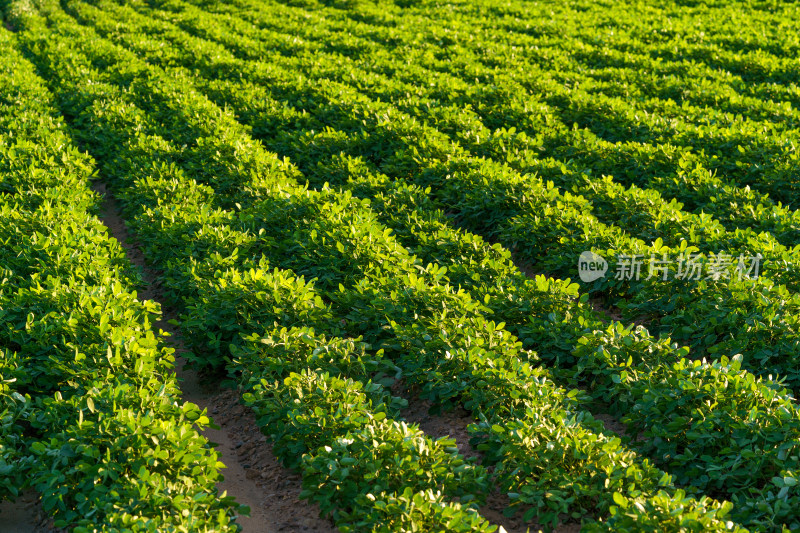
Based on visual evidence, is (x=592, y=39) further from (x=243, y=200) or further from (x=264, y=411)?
(x=264, y=411)

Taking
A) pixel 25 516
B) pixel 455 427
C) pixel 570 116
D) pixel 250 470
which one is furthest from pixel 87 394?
pixel 570 116

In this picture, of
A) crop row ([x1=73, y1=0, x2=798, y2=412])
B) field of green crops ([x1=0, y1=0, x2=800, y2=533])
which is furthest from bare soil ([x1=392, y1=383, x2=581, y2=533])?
crop row ([x1=73, y1=0, x2=798, y2=412])

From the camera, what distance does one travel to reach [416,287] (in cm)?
646

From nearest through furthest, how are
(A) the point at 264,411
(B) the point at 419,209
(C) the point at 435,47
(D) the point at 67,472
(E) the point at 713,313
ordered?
(D) the point at 67,472, (A) the point at 264,411, (E) the point at 713,313, (B) the point at 419,209, (C) the point at 435,47

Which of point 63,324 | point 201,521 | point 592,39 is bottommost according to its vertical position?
point 201,521

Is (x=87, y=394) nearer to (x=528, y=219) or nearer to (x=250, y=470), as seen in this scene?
(x=250, y=470)

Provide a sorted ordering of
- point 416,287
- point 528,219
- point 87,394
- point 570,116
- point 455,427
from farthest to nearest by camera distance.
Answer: point 570,116 < point 528,219 < point 416,287 < point 455,427 < point 87,394

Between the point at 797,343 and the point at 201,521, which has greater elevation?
Answer: the point at 797,343

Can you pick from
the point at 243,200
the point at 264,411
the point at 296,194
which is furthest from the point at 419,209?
the point at 264,411

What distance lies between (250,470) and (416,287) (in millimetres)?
2167

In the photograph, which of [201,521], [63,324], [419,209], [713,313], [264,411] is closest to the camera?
[201,521]

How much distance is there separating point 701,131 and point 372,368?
23.0ft

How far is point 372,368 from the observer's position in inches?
230

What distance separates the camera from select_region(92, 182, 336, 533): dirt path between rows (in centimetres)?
503
